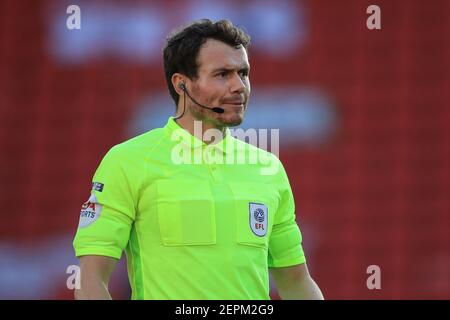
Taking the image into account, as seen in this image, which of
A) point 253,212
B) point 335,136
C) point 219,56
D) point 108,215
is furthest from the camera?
point 335,136

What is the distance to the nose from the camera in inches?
93.1

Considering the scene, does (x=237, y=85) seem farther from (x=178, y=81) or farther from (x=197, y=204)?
(x=197, y=204)

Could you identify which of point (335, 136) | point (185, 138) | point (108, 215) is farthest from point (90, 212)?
point (335, 136)

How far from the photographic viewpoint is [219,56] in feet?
7.92

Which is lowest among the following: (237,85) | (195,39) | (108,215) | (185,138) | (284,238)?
(284,238)

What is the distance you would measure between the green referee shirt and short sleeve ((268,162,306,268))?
0.05 m

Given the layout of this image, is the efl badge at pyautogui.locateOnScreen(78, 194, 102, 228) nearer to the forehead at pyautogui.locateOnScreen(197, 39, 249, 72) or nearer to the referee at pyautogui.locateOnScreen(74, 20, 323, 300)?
the referee at pyautogui.locateOnScreen(74, 20, 323, 300)

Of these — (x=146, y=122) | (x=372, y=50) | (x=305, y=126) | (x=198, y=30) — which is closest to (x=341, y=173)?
(x=305, y=126)

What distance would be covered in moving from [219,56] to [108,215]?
0.55 meters

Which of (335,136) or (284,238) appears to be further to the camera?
(335,136)

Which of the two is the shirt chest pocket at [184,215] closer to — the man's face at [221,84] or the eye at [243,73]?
the man's face at [221,84]

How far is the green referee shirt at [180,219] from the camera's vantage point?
2184mm

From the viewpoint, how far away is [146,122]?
17.3 ft

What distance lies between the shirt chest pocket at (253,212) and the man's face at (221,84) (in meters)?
0.19
